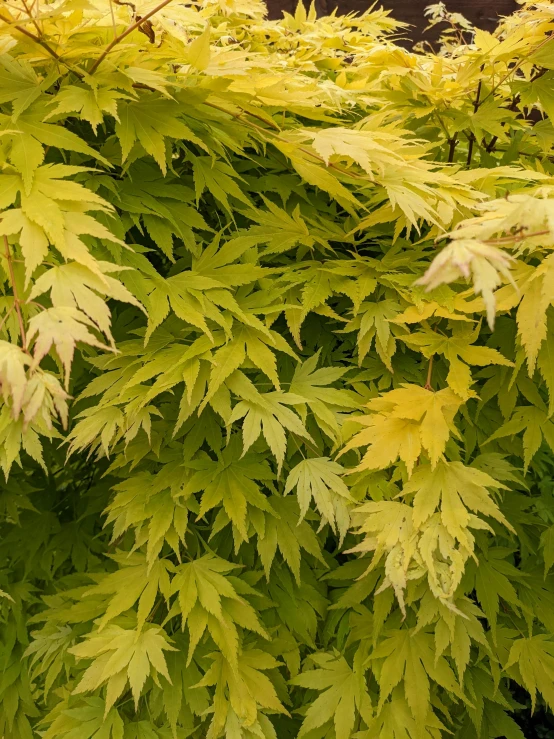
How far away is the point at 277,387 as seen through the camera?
1330mm

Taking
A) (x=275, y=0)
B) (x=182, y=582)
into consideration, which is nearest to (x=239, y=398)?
(x=182, y=582)

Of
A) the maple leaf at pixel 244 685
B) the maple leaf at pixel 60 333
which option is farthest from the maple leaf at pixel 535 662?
the maple leaf at pixel 60 333

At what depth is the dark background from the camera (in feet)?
14.5

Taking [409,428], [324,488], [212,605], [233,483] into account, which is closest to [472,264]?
[409,428]

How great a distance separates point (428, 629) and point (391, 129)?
4.14 ft

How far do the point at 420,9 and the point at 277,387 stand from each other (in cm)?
454

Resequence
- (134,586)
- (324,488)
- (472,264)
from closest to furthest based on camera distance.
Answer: (472,264)
(324,488)
(134,586)

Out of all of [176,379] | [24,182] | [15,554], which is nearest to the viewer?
[24,182]

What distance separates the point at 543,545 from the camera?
5.31 feet

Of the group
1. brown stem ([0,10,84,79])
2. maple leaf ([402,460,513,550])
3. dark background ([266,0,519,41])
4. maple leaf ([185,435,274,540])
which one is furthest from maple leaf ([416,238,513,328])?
dark background ([266,0,519,41])

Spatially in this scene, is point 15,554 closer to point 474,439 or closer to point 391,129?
point 474,439

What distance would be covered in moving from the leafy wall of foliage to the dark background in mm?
3249

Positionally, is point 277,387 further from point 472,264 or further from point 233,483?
point 472,264

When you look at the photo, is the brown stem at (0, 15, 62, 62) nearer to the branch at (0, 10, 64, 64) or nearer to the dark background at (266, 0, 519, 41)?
the branch at (0, 10, 64, 64)
